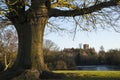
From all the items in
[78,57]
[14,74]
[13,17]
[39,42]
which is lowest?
[78,57]

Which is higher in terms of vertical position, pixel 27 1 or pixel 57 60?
pixel 27 1

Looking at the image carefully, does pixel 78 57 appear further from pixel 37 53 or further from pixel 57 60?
pixel 37 53

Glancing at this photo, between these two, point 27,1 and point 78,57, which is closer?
point 27,1

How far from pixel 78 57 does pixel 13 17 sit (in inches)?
2086

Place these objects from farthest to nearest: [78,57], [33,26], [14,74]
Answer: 1. [78,57]
2. [33,26]
3. [14,74]

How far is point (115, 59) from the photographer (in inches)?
2410

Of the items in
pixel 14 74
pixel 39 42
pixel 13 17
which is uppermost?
pixel 13 17

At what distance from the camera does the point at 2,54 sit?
2376 inches

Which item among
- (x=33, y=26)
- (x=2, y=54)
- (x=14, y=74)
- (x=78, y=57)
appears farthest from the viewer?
(x=78, y=57)

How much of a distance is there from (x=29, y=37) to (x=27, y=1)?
88.8 inches

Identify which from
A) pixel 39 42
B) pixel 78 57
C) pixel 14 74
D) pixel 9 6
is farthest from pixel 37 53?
pixel 78 57

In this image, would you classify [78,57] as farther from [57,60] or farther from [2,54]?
[2,54]

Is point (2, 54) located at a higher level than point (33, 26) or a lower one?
lower

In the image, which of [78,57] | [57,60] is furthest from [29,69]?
[78,57]
